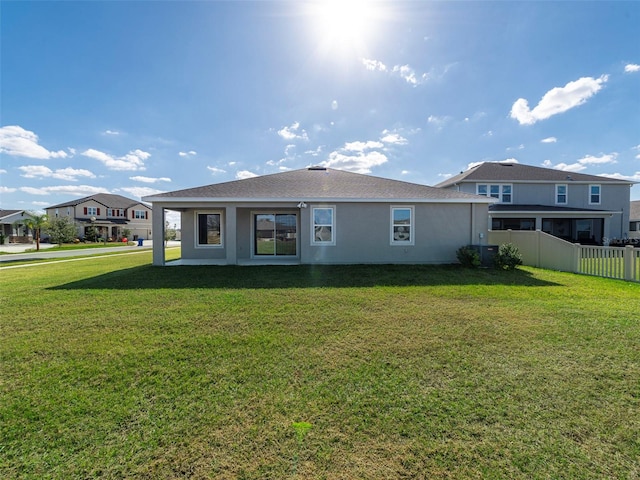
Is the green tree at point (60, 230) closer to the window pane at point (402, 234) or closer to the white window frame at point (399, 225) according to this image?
the white window frame at point (399, 225)

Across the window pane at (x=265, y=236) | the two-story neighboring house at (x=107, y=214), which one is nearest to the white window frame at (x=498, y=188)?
the window pane at (x=265, y=236)

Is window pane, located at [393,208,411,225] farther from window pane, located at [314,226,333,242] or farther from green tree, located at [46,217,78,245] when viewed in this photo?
green tree, located at [46,217,78,245]

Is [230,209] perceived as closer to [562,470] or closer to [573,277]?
[562,470]

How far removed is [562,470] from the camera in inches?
76.9

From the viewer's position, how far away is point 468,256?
1109 centimetres

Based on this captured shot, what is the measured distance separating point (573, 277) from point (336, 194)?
8.58 m

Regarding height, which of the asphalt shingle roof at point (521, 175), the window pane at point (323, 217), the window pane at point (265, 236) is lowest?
the window pane at point (265, 236)

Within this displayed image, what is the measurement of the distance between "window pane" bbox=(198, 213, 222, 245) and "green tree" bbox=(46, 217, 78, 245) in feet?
87.8

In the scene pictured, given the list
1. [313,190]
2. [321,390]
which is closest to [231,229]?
[313,190]

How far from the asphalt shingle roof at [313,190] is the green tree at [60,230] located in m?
27.3

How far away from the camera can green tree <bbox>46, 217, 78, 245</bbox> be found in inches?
1158

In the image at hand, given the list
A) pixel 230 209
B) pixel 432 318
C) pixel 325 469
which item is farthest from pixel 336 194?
pixel 325 469

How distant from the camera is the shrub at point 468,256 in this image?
35.7ft

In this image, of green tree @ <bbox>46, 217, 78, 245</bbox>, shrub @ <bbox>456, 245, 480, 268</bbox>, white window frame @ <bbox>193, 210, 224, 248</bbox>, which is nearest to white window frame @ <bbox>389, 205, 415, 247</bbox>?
shrub @ <bbox>456, 245, 480, 268</bbox>
